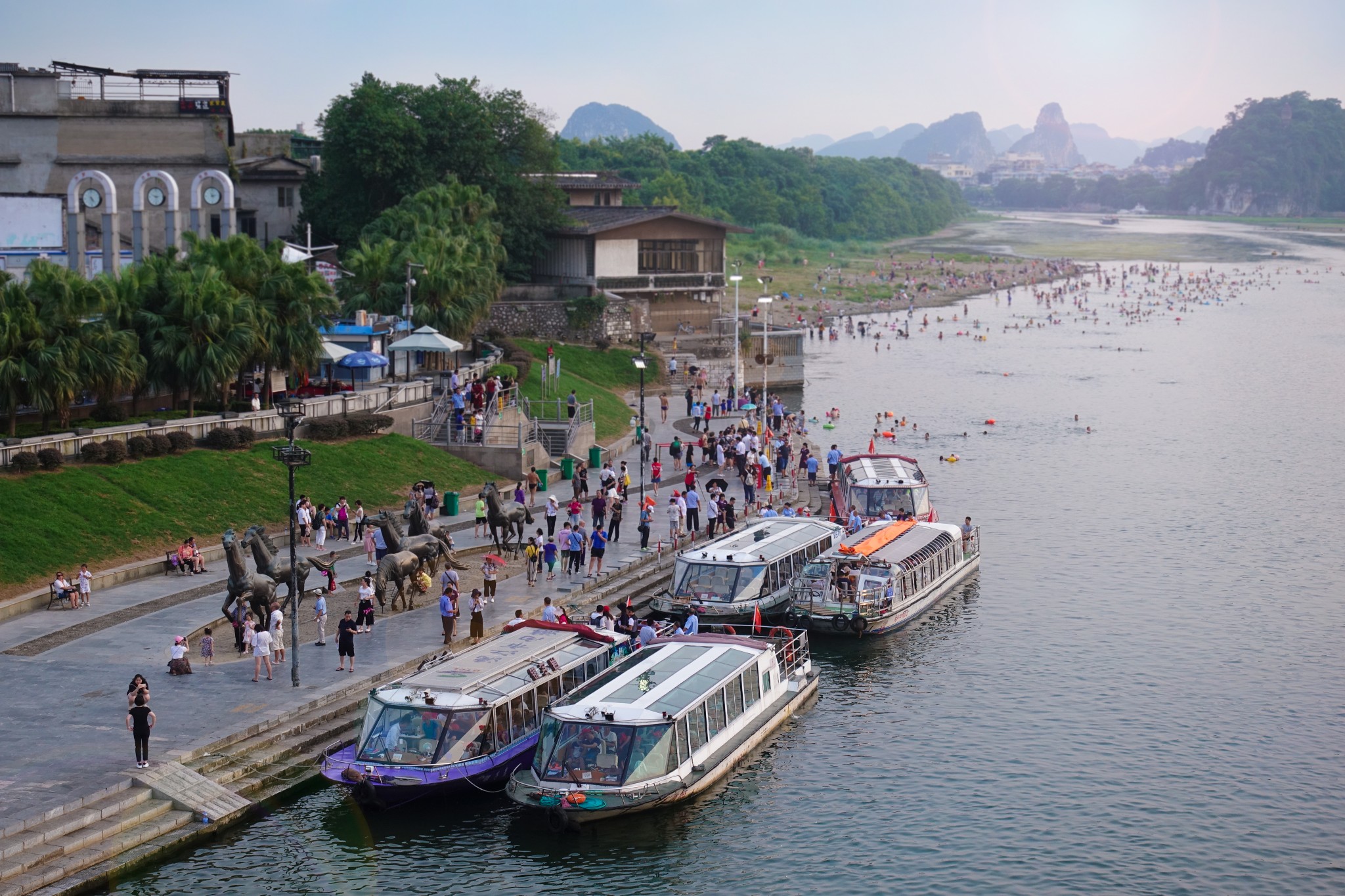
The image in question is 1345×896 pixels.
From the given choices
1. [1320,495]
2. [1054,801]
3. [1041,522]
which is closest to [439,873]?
[1054,801]

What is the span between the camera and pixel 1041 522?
58.5 metres

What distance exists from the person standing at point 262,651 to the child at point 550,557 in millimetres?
11453

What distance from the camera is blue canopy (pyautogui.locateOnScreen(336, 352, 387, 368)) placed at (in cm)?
5638

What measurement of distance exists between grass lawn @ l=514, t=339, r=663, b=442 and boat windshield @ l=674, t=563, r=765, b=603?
86.2ft

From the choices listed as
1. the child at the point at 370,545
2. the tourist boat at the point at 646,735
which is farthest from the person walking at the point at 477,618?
the child at the point at 370,545

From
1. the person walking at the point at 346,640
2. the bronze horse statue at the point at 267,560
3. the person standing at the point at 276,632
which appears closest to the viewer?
the person walking at the point at 346,640

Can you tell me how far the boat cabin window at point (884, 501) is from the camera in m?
50.5

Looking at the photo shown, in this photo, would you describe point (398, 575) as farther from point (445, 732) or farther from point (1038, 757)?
point (1038, 757)

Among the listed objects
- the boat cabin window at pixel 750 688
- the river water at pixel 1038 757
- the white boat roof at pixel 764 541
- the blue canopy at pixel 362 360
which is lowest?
the river water at pixel 1038 757

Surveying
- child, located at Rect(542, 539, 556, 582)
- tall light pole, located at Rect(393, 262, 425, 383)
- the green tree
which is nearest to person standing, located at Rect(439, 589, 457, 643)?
child, located at Rect(542, 539, 556, 582)

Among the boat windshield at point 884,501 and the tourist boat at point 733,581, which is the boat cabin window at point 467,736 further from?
the boat windshield at point 884,501

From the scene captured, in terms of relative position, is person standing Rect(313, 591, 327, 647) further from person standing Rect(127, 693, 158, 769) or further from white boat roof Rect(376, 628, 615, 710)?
person standing Rect(127, 693, 158, 769)

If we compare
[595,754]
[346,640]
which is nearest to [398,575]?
[346,640]

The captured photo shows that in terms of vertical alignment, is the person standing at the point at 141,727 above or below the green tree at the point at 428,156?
below
